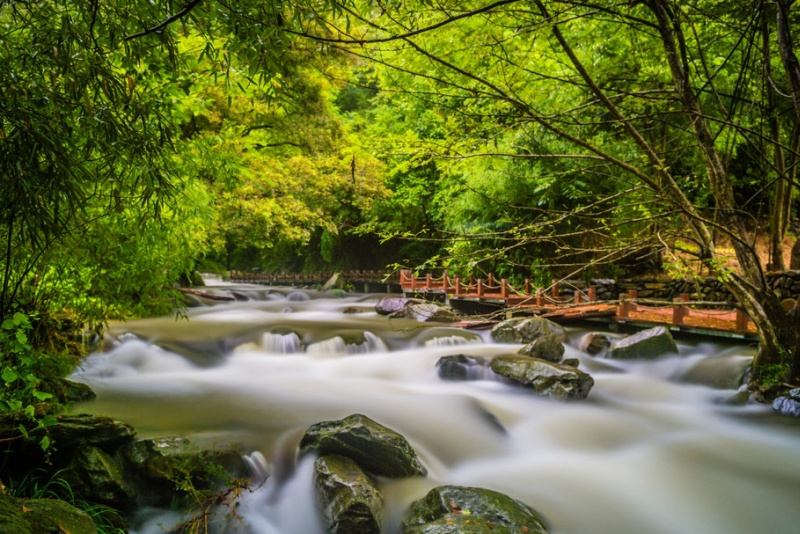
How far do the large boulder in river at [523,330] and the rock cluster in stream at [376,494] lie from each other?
520cm

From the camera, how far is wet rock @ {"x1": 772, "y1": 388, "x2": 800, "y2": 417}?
17.5ft

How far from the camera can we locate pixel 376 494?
Answer: 372 centimetres

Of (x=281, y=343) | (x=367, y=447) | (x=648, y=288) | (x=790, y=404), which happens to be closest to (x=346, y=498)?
(x=367, y=447)

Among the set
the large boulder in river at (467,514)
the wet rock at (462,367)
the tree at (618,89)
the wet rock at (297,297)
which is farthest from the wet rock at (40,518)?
the wet rock at (297,297)

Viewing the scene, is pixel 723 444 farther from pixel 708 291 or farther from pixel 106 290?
pixel 106 290

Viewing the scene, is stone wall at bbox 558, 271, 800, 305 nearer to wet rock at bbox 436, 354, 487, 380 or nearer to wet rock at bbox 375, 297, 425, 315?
wet rock at bbox 436, 354, 487, 380

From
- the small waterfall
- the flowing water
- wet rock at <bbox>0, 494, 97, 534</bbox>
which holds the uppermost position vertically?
wet rock at <bbox>0, 494, 97, 534</bbox>

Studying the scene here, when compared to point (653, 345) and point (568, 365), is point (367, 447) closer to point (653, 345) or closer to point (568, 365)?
point (568, 365)

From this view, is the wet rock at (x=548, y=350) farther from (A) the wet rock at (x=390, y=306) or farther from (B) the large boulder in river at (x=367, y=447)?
(A) the wet rock at (x=390, y=306)

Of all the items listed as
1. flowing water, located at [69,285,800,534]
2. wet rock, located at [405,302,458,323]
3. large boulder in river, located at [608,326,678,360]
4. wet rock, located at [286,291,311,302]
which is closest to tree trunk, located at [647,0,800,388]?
flowing water, located at [69,285,800,534]

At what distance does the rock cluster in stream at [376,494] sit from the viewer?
10.7 feet

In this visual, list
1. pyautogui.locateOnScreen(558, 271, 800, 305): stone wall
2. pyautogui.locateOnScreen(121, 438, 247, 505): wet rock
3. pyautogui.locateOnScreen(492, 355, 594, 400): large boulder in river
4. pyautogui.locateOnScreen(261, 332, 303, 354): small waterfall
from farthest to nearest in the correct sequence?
1. pyautogui.locateOnScreen(558, 271, 800, 305): stone wall
2. pyautogui.locateOnScreen(261, 332, 303, 354): small waterfall
3. pyautogui.locateOnScreen(492, 355, 594, 400): large boulder in river
4. pyautogui.locateOnScreen(121, 438, 247, 505): wet rock

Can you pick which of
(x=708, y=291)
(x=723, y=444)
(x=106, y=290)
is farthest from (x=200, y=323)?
(x=708, y=291)

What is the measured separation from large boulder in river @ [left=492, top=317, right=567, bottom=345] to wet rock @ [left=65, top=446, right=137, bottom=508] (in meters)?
6.86
